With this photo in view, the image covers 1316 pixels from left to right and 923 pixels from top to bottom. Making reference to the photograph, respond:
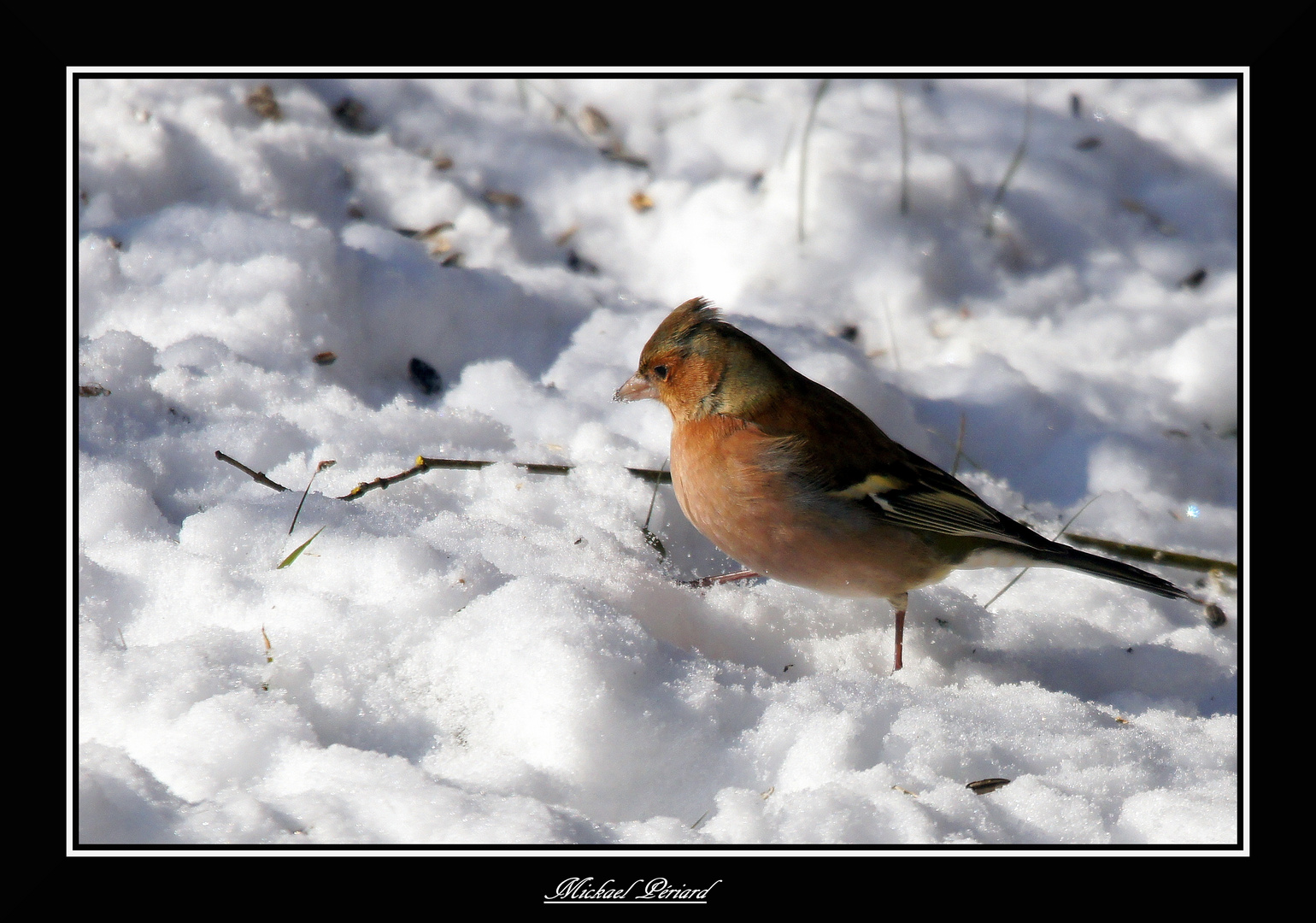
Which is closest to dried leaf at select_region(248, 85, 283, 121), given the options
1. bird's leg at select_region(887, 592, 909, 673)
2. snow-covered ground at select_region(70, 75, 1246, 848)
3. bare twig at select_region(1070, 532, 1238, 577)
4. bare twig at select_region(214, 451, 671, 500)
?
snow-covered ground at select_region(70, 75, 1246, 848)

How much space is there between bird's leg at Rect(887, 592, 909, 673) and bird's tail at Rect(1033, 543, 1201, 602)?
412 mm

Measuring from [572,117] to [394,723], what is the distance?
3893 mm

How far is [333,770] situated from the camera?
6.43 ft

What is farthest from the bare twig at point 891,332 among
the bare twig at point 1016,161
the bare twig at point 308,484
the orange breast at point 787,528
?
the bare twig at point 308,484

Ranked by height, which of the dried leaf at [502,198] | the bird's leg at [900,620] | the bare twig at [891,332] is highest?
the dried leaf at [502,198]

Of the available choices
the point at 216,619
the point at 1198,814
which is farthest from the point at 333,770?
the point at 1198,814

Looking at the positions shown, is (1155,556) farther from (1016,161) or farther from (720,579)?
(1016,161)

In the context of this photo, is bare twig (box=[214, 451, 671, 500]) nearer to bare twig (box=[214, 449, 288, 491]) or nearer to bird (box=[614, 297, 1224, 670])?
bare twig (box=[214, 449, 288, 491])

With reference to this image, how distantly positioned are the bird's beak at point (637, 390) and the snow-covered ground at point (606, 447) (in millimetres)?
262

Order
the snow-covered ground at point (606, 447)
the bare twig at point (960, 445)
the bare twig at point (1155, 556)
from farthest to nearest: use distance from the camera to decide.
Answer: the bare twig at point (960, 445) < the bare twig at point (1155, 556) < the snow-covered ground at point (606, 447)

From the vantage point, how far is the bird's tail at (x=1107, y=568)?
9.66ft

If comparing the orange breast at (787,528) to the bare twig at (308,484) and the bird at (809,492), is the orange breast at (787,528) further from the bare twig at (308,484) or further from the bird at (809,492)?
the bare twig at (308,484)

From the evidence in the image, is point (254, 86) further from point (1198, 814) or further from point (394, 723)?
point (1198, 814)

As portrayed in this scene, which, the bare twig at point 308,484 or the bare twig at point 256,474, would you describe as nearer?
the bare twig at point 308,484
